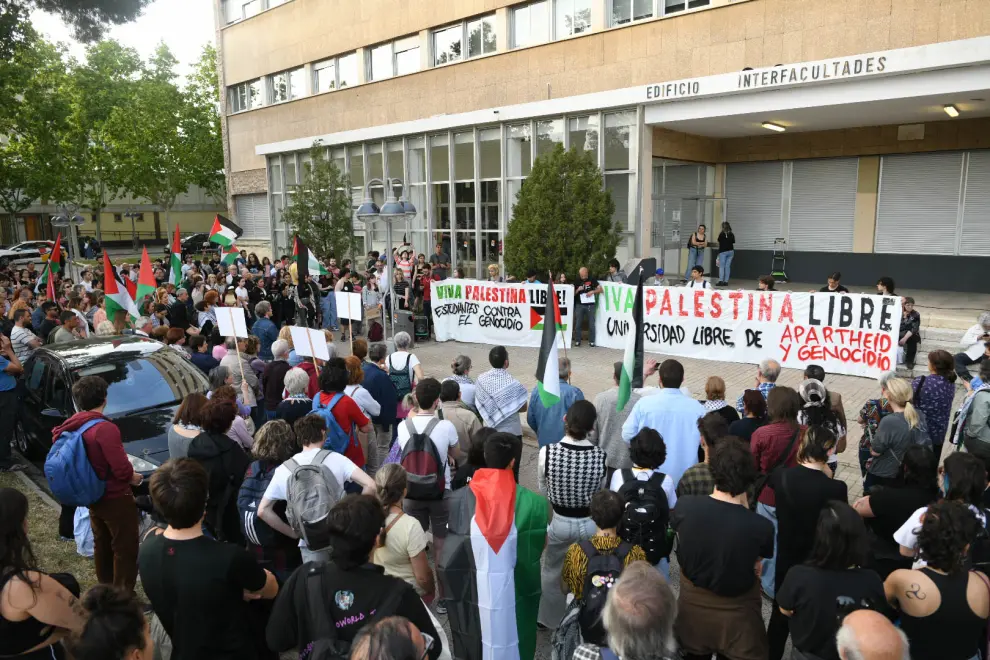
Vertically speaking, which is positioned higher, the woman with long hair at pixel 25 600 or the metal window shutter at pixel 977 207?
the metal window shutter at pixel 977 207

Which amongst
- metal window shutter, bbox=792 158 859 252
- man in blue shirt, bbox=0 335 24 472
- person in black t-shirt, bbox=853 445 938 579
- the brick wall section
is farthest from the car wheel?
metal window shutter, bbox=792 158 859 252

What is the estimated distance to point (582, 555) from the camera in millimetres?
3797

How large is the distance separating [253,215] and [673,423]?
105 feet

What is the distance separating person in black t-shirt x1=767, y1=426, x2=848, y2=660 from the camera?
14.2 ft

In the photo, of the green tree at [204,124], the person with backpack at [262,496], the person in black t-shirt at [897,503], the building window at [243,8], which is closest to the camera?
the person in black t-shirt at [897,503]

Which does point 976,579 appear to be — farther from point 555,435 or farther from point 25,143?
point 25,143

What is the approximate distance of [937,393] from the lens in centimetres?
641

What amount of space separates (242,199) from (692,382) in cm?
2867

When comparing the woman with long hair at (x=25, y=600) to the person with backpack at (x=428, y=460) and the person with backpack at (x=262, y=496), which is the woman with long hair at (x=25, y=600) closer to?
the person with backpack at (x=262, y=496)

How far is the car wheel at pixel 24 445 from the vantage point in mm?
9070

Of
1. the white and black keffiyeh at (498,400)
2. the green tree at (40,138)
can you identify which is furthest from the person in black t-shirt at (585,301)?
the green tree at (40,138)

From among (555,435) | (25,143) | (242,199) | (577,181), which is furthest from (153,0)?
(25,143)

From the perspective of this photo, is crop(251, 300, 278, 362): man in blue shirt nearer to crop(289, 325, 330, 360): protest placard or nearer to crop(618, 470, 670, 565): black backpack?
crop(289, 325, 330, 360): protest placard

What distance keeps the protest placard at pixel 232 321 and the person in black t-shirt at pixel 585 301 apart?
293 inches
